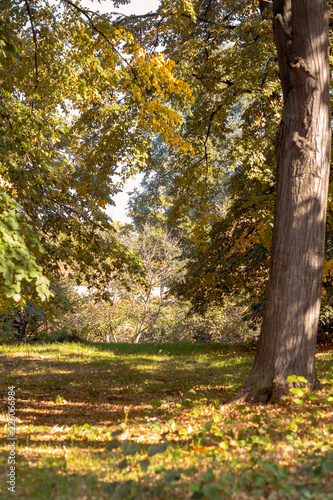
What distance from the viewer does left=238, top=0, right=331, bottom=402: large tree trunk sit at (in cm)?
473

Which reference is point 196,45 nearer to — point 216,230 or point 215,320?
point 216,230

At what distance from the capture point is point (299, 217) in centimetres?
487

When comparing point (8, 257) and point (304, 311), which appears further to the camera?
point (304, 311)

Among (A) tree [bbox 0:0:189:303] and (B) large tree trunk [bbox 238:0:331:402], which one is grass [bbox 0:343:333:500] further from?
(A) tree [bbox 0:0:189:303]

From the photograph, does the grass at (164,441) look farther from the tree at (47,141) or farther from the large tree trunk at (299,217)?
the tree at (47,141)

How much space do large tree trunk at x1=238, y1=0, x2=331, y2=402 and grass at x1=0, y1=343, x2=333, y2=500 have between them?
1.43 feet

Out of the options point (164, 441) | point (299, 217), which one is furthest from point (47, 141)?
point (164, 441)

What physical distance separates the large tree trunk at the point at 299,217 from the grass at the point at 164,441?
0.44 meters

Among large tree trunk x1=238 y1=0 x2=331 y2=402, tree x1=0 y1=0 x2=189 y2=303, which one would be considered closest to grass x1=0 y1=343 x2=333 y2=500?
large tree trunk x1=238 y1=0 x2=331 y2=402

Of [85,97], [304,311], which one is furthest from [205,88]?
[304,311]

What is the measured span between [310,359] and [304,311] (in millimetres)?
555

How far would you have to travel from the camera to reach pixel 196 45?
9633 mm

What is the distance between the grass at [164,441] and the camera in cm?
273

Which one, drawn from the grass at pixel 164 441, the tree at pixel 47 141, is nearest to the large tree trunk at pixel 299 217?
the grass at pixel 164 441
